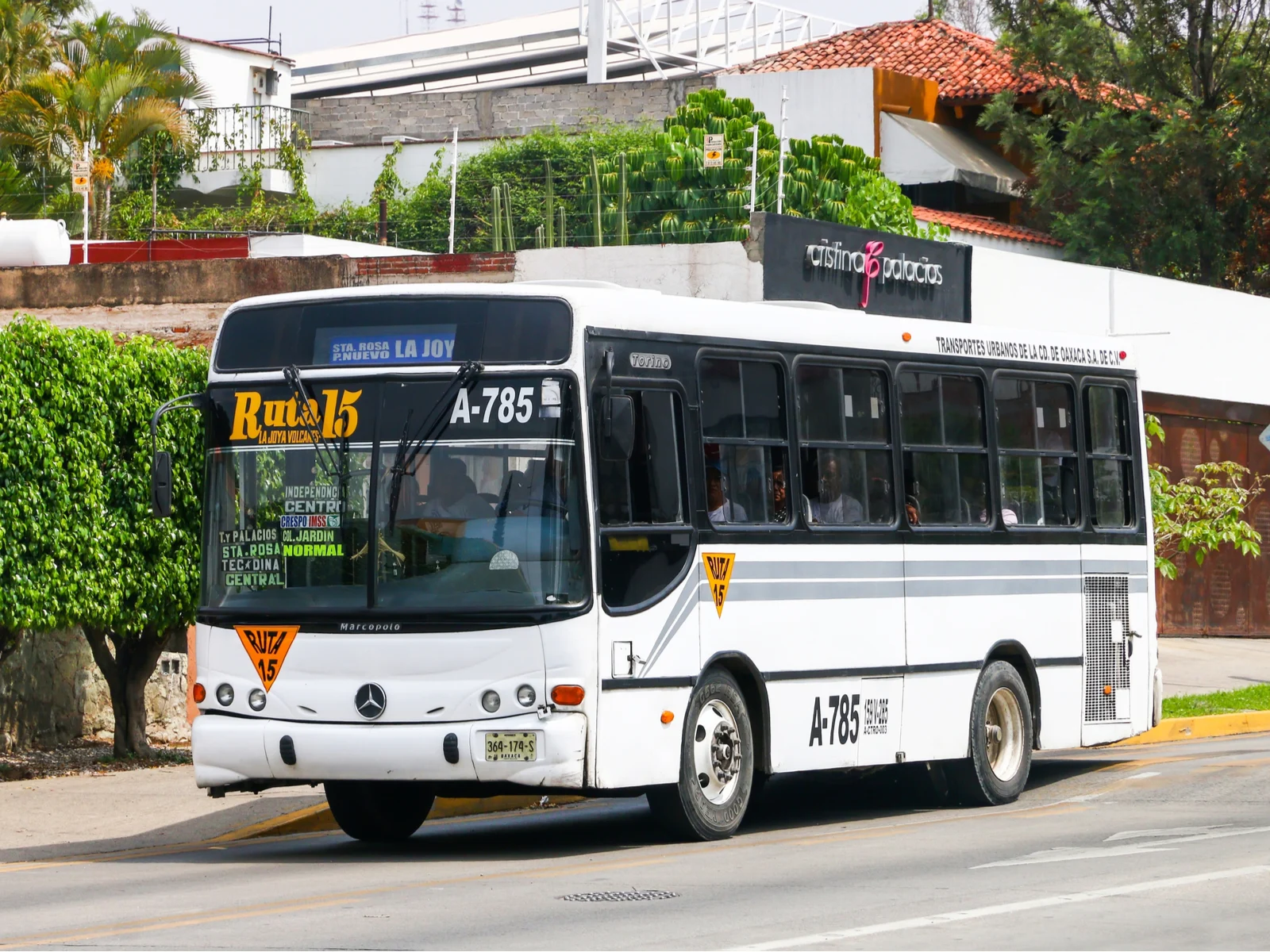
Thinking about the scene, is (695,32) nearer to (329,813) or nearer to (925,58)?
(925,58)

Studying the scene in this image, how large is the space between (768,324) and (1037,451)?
3037 millimetres

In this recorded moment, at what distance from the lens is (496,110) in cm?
5438

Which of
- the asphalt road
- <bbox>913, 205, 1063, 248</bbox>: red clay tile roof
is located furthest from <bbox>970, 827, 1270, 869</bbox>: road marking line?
<bbox>913, 205, 1063, 248</bbox>: red clay tile roof

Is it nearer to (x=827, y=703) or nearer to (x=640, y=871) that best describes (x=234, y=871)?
(x=640, y=871)

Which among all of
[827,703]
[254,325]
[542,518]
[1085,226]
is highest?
[1085,226]

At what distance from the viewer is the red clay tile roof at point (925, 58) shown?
151 feet

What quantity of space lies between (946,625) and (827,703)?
147cm

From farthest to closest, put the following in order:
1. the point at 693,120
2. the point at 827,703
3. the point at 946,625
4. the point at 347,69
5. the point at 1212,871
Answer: the point at 347,69 < the point at 693,120 < the point at 946,625 < the point at 827,703 < the point at 1212,871

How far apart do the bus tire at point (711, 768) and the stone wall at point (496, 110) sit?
36635 millimetres

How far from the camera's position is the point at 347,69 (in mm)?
81500

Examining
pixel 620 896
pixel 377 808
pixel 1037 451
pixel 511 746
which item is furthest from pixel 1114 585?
pixel 620 896

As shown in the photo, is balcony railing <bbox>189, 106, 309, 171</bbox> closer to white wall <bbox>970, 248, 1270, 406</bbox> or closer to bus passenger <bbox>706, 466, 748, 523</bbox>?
white wall <bbox>970, 248, 1270, 406</bbox>

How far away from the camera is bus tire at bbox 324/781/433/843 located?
1237 cm

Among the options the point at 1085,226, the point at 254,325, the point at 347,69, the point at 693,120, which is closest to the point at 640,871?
the point at 254,325
